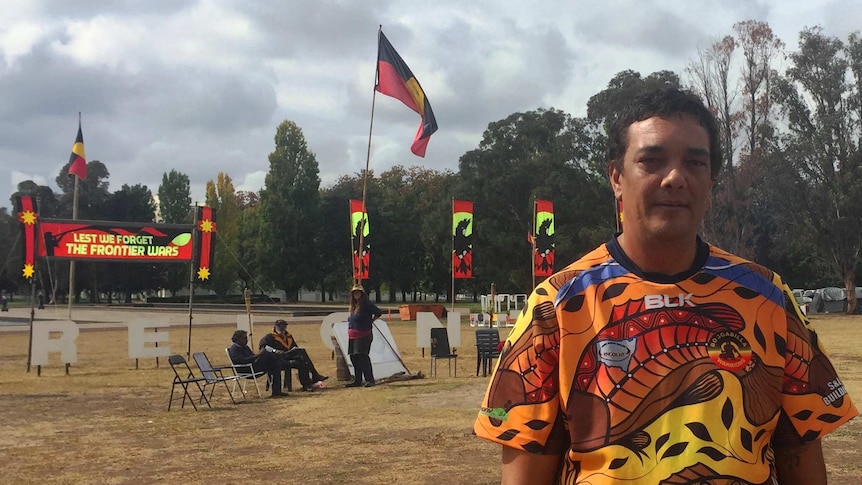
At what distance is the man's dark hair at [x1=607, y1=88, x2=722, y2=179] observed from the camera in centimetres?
170

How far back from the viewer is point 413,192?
63.3 metres

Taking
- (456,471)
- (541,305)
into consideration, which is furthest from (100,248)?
(541,305)

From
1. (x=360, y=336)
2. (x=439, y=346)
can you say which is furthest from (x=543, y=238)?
(x=360, y=336)

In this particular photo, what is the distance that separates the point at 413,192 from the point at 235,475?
2247 inches

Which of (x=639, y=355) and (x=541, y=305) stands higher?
(x=541, y=305)

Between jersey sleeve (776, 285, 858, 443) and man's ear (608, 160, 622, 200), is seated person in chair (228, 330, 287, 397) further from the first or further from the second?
jersey sleeve (776, 285, 858, 443)

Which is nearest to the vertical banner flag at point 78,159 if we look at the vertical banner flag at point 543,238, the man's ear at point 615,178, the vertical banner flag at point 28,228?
the vertical banner flag at point 28,228

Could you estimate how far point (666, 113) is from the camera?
1691 millimetres

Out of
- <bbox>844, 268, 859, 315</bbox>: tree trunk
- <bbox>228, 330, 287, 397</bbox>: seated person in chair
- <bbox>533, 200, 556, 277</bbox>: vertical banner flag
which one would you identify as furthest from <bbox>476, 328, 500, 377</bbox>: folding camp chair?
<bbox>844, 268, 859, 315</bbox>: tree trunk

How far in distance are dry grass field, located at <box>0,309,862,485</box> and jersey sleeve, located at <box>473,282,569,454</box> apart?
4.75 metres

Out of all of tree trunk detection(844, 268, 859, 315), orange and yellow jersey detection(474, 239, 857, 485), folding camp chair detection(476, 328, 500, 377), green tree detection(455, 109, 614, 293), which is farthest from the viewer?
green tree detection(455, 109, 614, 293)

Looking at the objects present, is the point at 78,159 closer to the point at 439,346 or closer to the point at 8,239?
the point at 439,346

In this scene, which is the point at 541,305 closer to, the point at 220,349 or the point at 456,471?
the point at 456,471

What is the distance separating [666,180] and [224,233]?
65842 mm
